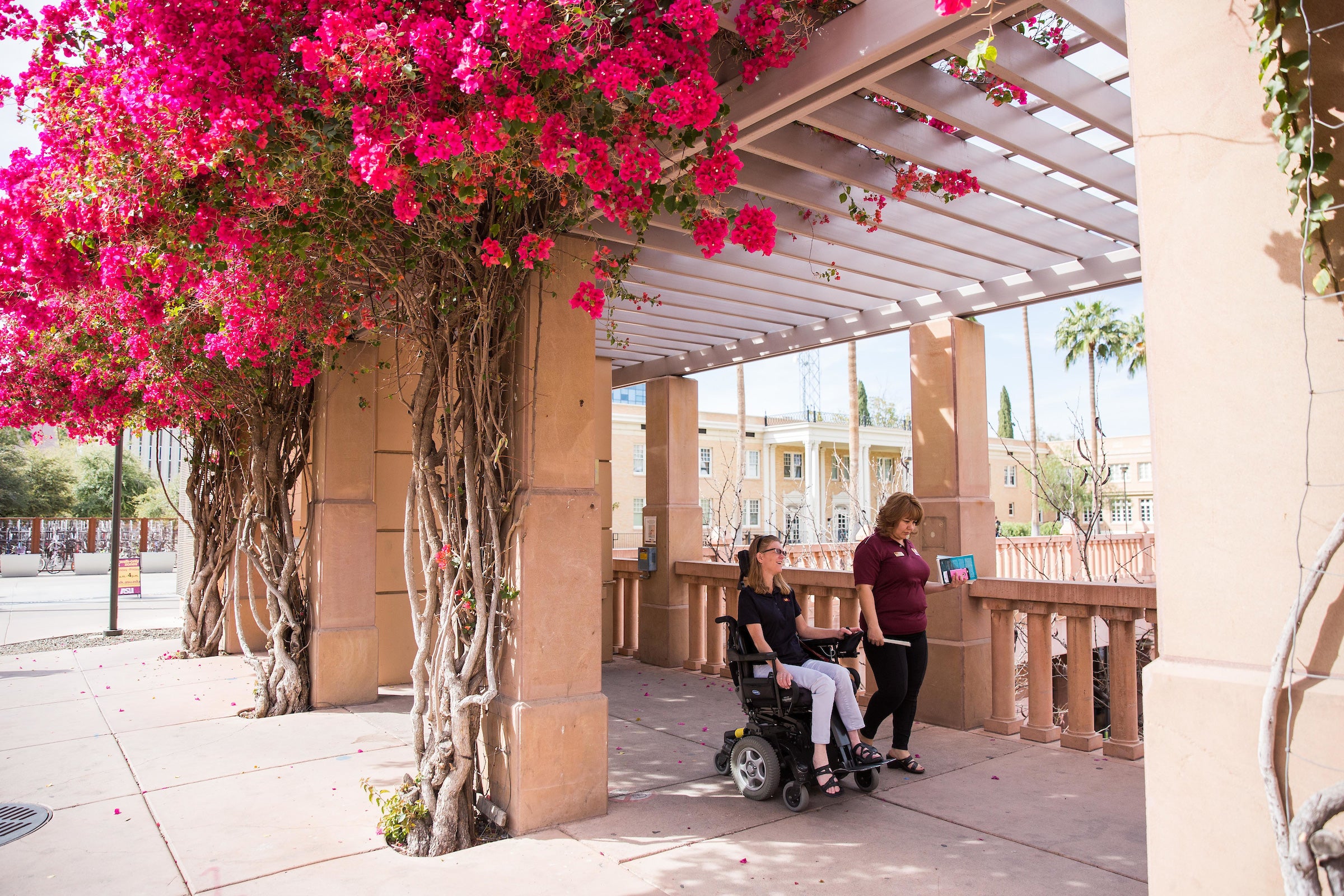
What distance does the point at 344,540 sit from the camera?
7004 mm

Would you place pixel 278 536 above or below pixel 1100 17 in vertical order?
below

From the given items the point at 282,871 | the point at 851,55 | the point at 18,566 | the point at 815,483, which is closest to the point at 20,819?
the point at 282,871

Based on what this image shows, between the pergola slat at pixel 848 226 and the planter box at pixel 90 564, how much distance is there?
2920cm

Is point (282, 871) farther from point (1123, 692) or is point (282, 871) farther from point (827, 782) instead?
point (1123, 692)

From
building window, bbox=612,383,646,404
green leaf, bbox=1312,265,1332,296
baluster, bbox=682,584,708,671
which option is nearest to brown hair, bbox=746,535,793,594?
green leaf, bbox=1312,265,1332,296

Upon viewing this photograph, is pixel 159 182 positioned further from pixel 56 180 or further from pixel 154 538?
pixel 154 538

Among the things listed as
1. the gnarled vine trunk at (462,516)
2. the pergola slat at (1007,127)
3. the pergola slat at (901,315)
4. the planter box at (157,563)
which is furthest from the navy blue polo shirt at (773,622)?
the planter box at (157,563)

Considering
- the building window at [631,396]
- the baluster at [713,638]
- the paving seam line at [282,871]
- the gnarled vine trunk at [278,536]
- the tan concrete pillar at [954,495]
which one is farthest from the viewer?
the building window at [631,396]

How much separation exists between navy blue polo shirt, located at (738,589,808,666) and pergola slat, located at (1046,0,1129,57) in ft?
10.4

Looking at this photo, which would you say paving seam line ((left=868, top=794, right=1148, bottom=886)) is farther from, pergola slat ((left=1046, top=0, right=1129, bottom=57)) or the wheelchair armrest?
pergola slat ((left=1046, top=0, right=1129, bottom=57))

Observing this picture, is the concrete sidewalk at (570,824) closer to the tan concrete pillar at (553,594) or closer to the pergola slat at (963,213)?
the tan concrete pillar at (553,594)

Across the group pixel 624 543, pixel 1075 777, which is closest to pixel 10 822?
pixel 1075 777

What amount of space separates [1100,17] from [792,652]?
3.45 metres

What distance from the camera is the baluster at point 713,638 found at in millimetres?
8297
